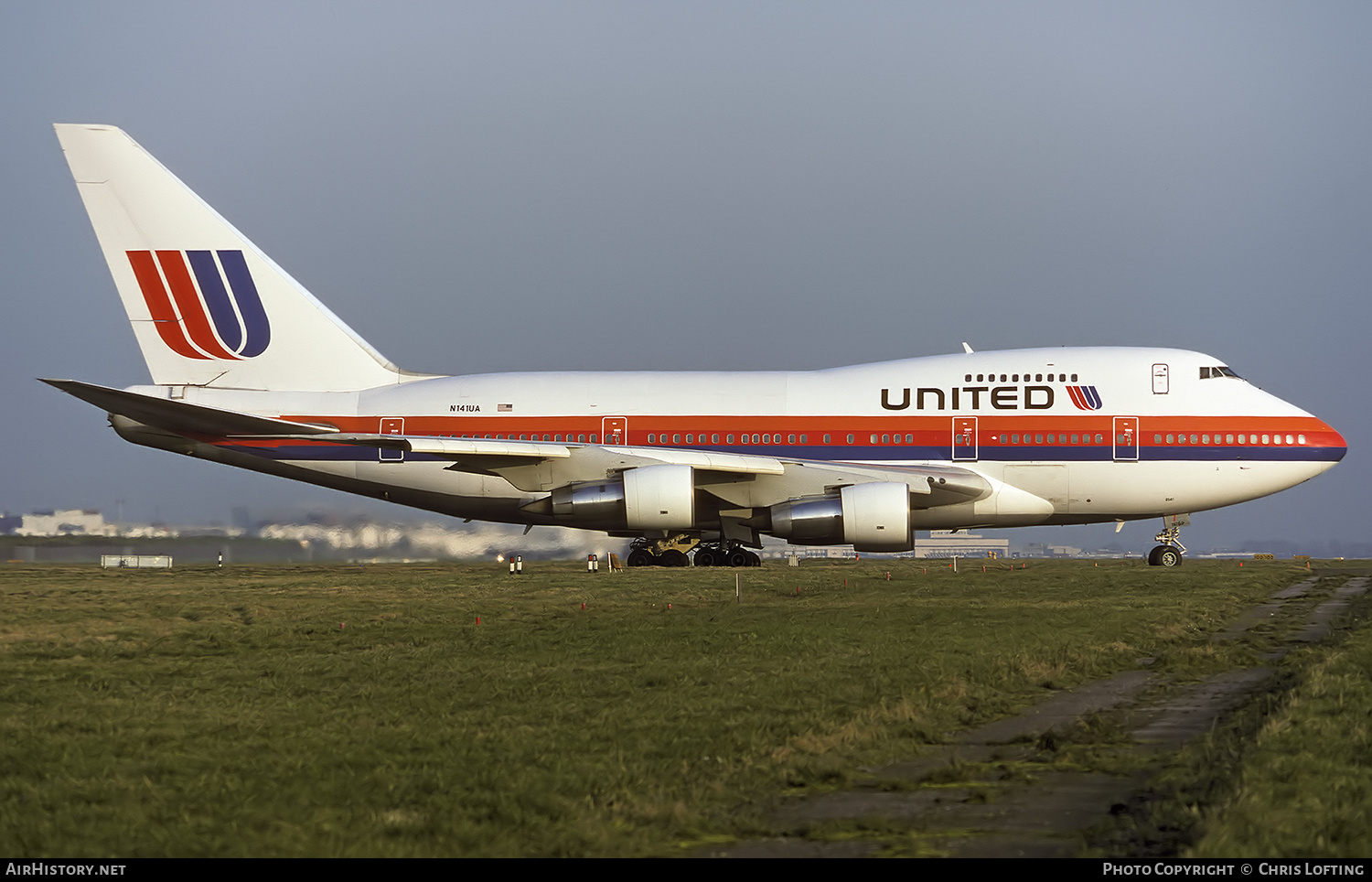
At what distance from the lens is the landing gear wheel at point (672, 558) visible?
33.2 meters

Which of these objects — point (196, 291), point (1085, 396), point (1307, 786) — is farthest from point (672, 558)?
point (1307, 786)

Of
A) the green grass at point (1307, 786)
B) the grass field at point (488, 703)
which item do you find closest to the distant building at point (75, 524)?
the grass field at point (488, 703)

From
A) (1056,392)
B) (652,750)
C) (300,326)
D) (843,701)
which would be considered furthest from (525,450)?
(652,750)

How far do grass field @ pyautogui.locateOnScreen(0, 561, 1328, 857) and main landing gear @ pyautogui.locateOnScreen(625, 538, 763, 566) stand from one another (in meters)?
9.88

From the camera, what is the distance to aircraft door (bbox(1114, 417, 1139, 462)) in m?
30.8

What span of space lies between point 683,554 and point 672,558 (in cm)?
39

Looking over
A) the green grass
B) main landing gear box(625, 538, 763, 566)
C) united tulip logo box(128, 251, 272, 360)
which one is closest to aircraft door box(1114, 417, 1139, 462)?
main landing gear box(625, 538, 763, 566)

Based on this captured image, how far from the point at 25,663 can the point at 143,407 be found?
56.2 ft

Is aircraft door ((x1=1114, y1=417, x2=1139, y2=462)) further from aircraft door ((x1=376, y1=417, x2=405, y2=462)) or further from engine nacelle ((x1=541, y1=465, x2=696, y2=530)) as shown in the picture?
aircraft door ((x1=376, y1=417, x2=405, y2=462))

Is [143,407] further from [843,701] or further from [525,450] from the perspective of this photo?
[843,701]

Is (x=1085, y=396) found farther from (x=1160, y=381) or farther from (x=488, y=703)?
(x=488, y=703)

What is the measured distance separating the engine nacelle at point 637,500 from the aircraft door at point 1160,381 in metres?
11.6

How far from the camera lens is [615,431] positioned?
101 feet

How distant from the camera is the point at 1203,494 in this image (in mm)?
31312
